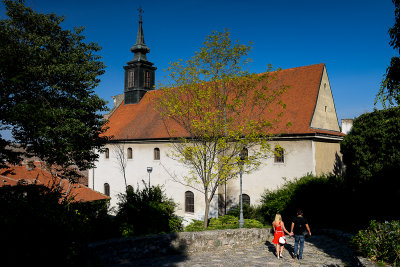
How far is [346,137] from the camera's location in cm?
2000

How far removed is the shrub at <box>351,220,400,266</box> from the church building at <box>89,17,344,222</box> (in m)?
7.51

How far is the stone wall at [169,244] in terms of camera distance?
741cm

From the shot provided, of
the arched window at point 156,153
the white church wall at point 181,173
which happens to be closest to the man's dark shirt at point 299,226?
the white church wall at point 181,173

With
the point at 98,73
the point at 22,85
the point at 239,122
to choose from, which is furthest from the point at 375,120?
the point at 22,85

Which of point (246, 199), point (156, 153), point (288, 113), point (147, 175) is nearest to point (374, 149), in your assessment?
point (288, 113)

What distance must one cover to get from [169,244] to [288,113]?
1309 cm

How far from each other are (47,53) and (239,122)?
9.96 metres

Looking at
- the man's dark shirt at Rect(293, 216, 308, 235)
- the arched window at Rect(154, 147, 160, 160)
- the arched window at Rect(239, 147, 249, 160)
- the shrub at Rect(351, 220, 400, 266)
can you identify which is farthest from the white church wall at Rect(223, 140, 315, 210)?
the shrub at Rect(351, 220, 400, 266)

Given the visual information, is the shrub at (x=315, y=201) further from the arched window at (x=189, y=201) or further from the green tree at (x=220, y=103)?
the arched window at (x=189, y=201)

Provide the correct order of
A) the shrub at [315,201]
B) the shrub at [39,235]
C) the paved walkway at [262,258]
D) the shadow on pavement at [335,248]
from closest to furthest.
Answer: the shrub at [39,235] < the paved walkway at [262,258] < the shadow on pavement at [335,248] < the shrub at [315,201]

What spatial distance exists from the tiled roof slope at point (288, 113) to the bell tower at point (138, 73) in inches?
90.6

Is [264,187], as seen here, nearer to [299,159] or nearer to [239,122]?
[299,159]

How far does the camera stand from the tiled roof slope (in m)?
18.1

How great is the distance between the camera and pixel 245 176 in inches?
766
